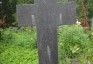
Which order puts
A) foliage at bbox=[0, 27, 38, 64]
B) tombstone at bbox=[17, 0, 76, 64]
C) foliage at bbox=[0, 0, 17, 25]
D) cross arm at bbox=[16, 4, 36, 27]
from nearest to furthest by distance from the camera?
tombstone at bbox=[17, 0, 76, 64] < cross arm at bbox=[16, 4, 36, 27] < foliage at bbox=[0, 27, 38, 64] < foliage at bbox=[0, 0, 17, 25]

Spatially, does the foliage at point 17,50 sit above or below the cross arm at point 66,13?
below

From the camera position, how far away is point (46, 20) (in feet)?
11.2

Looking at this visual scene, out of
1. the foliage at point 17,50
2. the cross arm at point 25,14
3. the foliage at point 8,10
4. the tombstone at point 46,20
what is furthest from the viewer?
the foliage at point 8,10

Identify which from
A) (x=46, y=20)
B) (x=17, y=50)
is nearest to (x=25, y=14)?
(x=46, y=20)

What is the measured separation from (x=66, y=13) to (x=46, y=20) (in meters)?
0.31

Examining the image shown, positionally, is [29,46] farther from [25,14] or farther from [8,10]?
[8,10]

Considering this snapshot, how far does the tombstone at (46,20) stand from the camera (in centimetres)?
342

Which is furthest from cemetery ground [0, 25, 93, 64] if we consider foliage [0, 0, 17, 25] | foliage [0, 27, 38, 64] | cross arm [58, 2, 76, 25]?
foliage [0, 0, 17, 25]

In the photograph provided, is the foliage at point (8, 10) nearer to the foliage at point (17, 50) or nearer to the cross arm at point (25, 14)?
the foliage at point (17, 50)

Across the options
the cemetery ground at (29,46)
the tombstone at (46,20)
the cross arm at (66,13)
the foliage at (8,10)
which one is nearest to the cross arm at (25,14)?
the tombstone at (46,20)

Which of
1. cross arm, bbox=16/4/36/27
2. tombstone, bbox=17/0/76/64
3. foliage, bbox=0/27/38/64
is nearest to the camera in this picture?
tombstone, bbox=17/0/76/64

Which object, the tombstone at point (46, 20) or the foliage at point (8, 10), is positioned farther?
the foliage at point (8, 10)

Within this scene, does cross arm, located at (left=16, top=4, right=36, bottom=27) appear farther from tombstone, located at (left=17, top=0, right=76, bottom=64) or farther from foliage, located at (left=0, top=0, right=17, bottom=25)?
foliage, located at (left=0, top=0, right=17, bottom=25)

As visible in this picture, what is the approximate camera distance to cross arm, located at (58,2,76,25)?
354 cm
